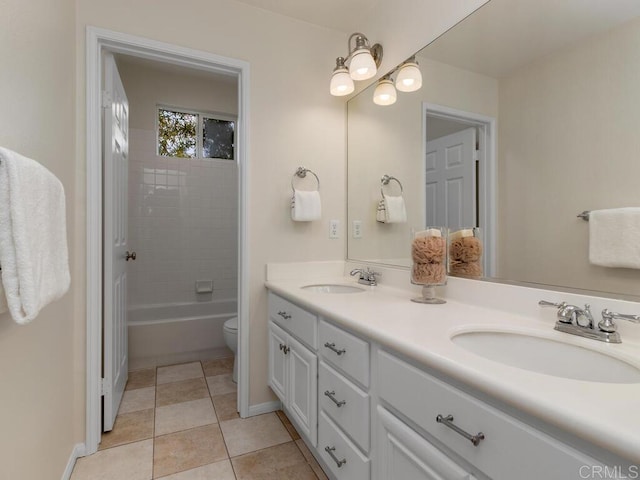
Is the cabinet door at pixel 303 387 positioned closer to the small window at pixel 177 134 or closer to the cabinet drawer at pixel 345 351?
the cabinet drawer at pixel 345 351

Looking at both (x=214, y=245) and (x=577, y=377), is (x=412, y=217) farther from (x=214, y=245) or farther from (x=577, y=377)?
(x=214, y=245)

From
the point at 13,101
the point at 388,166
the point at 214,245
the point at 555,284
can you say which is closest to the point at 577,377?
the point at 555,284

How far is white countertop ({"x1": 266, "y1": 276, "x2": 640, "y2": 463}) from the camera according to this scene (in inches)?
19.6

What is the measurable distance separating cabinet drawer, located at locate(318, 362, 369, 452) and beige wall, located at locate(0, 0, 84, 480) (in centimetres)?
98

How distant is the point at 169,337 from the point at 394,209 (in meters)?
2.14

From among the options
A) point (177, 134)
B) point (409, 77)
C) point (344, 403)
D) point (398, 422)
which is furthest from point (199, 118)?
point (398, 422)

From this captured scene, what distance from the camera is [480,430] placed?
0.68 meters

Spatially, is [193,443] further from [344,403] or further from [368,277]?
[368,277]

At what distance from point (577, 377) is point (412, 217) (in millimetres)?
1052

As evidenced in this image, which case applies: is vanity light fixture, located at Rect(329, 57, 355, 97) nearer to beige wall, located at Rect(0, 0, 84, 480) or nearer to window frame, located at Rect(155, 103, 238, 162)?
beige wall, located at Rect(0, 0, 84, 480)

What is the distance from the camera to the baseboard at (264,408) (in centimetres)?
198

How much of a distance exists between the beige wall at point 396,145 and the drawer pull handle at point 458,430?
3.41 ft

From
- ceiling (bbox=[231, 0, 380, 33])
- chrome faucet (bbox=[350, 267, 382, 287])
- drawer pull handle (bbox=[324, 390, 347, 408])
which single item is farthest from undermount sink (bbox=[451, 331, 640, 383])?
ceiling (bbox=[231, 0, 380, 33])

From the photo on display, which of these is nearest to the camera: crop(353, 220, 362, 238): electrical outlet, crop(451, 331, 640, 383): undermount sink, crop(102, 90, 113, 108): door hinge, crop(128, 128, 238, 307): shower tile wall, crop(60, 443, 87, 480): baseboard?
crop(451, 331, 640, 383): undermount sink
